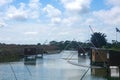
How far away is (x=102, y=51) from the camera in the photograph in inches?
3152

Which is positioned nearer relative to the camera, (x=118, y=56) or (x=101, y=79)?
(x=101, y=79)

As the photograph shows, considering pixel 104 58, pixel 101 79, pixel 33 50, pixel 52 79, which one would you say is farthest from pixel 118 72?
pixel 33 50

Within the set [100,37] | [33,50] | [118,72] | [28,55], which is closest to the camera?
[118,72]

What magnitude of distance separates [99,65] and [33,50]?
72.1m

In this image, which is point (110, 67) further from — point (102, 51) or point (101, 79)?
point (102, 51)

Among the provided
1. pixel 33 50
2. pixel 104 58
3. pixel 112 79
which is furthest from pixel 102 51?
pixel 33 50

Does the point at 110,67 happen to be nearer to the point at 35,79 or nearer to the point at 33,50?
the point at 35,79

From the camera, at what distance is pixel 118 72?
2260 inches

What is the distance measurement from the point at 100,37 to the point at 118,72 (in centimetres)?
10350

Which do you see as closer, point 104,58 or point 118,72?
point 118,72

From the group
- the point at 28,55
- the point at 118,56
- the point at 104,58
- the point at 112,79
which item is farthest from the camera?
the point at 28,55

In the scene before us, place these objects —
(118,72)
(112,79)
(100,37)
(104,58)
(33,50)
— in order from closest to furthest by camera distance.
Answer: (112,79) → (118,72) → (104,58) → (33,50) → (100,37)

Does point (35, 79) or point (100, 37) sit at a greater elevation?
point (100, 37)

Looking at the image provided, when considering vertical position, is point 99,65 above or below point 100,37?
below
